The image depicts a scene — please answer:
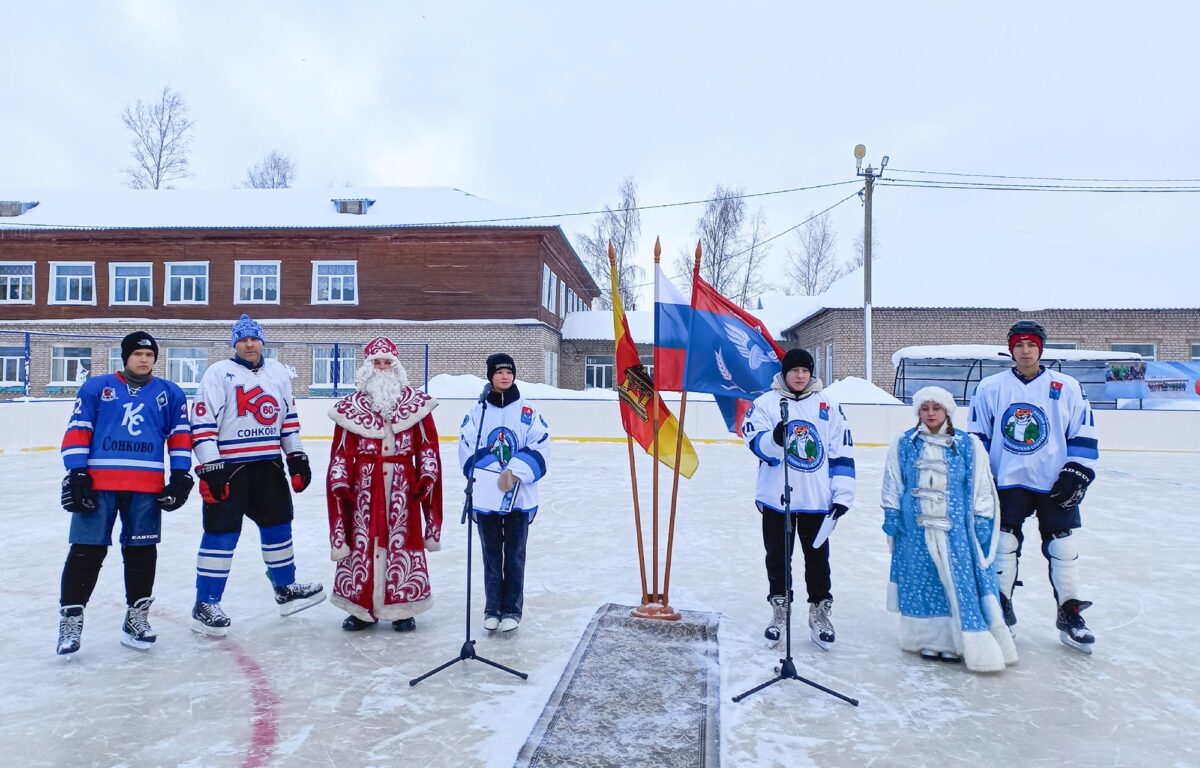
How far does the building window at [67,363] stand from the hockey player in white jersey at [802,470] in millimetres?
27168

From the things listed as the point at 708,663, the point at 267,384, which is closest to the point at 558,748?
the point at 708,663

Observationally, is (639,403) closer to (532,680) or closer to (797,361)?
(797,361)

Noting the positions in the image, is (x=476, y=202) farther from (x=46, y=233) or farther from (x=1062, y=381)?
(x=1062, y=381)

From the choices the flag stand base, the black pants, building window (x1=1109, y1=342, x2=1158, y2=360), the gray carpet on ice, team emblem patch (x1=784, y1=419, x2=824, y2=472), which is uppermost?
A: building window (x1=1109, y1=342, x2=1158, y2=360)

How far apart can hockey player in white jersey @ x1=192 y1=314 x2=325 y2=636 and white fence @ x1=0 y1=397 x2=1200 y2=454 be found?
11649 millimetres

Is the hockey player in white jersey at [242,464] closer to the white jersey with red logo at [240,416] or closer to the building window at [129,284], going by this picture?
the white jersey with red logo at [240,416]

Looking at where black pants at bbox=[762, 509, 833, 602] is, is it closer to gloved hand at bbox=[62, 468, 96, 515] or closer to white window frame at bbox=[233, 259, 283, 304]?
gloved hand at bbox=[62, 468, 96, 515]

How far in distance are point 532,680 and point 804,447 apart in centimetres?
187

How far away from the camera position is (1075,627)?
13.3ft

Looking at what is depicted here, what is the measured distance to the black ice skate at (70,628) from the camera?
12.3ft

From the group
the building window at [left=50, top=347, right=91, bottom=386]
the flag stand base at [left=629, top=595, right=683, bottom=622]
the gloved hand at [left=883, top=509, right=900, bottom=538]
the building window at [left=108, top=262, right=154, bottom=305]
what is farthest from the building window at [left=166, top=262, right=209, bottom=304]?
the gloved hand at [left=883, top=509, right=900, bottom=538]

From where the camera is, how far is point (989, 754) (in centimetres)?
288

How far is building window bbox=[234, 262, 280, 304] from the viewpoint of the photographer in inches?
998

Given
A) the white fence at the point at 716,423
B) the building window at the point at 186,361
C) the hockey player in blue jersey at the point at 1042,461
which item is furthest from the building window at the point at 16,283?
the hockey player in blue jersey at the point at 1042,461
